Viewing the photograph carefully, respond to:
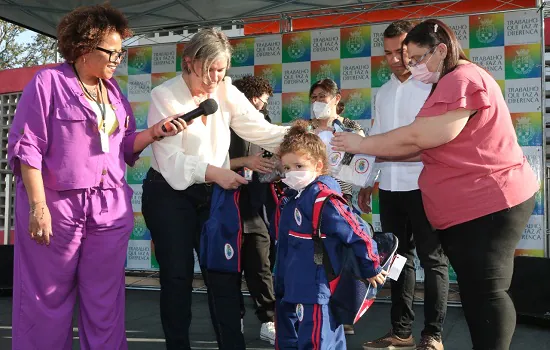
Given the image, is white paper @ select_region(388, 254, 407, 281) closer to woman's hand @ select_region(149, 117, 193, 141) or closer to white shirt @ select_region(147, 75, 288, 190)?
white shirt @ select_region(147, 75, 288, 190)

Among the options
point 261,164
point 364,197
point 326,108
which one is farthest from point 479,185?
point 326,108

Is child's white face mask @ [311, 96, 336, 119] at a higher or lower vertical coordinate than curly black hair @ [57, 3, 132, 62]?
lower

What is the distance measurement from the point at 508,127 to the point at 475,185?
26 centimetres

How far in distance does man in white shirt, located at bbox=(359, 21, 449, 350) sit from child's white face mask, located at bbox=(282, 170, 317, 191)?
Answer: 864 mm

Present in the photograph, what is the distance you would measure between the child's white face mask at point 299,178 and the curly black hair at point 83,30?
963 mm

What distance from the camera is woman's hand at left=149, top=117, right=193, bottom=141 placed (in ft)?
7.97

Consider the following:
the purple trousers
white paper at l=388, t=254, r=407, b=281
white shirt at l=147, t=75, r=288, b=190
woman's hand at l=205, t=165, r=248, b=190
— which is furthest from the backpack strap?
the purple trousers

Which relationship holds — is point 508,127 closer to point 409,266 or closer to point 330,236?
point 330,236

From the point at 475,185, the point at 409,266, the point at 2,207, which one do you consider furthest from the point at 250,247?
the point at 2,207

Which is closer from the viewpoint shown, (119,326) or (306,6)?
(119,326)

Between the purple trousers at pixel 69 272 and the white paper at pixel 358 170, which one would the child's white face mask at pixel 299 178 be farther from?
the purple trousers at pixel 69 272

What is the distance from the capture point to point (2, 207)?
8.61 m

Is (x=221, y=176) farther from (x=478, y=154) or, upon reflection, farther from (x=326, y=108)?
(x=326, y=108)

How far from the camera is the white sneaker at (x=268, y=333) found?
3724 mm
